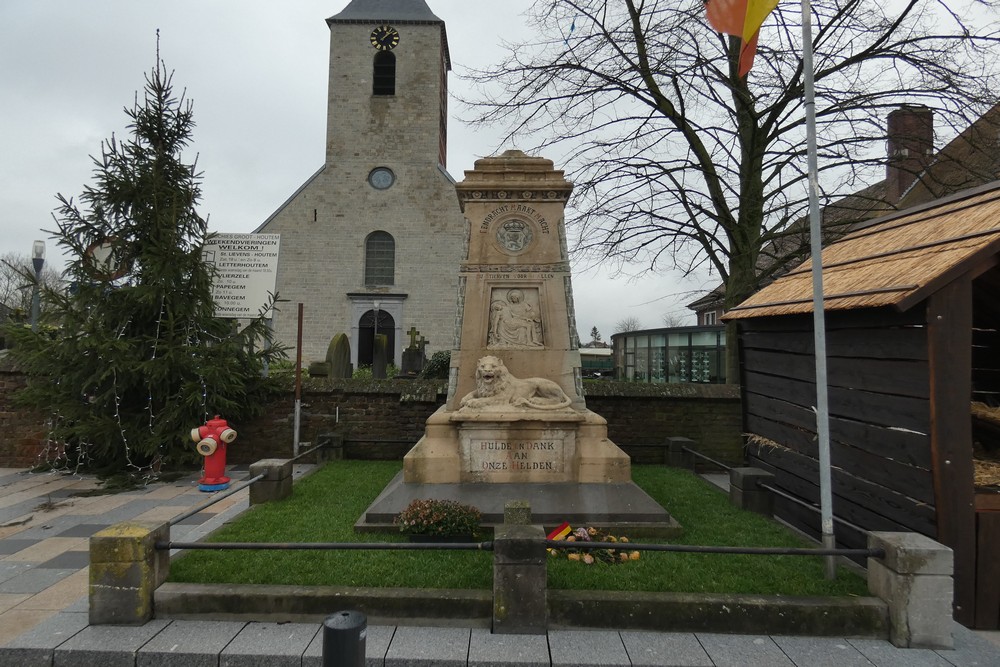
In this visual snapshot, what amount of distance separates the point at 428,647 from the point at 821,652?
2596 mm

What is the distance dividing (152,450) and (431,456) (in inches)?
198

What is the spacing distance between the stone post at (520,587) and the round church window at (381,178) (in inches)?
988

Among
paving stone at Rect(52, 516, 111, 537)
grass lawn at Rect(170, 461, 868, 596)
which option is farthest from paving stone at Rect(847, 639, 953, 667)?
paving stone at Rect(52, 516, 111, 537)

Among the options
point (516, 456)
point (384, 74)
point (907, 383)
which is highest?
point (384, 74)

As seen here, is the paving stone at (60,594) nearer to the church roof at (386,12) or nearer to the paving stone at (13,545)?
the paving stone at (13,545)

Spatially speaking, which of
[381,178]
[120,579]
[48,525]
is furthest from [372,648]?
[381,178]

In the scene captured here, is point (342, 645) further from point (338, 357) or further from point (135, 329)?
point (338, 357)

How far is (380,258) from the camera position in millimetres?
26188

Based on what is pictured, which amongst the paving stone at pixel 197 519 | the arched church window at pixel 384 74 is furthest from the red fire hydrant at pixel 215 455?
the arched church window at pixel 384 74

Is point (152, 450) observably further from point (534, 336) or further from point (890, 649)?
point (890, 649)

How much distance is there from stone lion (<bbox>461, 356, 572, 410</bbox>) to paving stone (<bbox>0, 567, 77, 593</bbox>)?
4.18 meters

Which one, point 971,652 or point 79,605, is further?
point 79,605

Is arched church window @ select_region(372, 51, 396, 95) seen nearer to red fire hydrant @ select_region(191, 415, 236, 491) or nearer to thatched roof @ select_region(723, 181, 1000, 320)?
red fire hydrant @ select_region(191, 415, 236, 491)

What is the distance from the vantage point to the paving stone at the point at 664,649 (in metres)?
3.34
